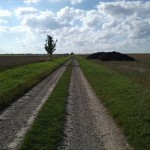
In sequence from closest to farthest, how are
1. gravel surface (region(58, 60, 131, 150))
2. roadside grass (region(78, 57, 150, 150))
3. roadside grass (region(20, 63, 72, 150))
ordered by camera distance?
roadside grass (region(20, 63, 72, 150)) < gravel surface (region(58, 60, 131, 150)) < roadside grass (region(78, 57, 150, 150))

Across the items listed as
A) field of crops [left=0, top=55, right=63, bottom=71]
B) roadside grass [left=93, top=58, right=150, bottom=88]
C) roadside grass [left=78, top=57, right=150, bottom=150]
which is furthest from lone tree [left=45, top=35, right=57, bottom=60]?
roadside grass [left=78, top=57, right=150, bottom=150]

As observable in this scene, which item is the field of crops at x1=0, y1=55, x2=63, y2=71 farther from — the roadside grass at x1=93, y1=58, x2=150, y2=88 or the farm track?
the farm track

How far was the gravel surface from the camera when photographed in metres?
8.27

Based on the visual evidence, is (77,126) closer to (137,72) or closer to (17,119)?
(17,119)

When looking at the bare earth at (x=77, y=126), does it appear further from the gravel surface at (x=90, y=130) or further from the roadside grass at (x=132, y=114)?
the roadside grass at (x=132, y=114)

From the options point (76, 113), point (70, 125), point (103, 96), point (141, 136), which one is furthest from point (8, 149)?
point (103, 96)

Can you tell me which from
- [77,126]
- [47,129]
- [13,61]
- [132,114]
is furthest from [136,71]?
[13,61]

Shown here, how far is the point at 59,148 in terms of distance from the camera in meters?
7.91

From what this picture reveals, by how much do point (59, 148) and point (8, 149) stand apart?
143 centimetres

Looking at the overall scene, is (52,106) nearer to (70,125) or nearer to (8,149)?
(70,125)

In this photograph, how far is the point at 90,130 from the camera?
9.85 metres

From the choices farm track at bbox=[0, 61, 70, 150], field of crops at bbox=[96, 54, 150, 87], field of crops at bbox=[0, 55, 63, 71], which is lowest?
→ field of crops at bbox=[0, 55, 63, 71]

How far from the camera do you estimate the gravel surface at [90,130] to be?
27.1 feet

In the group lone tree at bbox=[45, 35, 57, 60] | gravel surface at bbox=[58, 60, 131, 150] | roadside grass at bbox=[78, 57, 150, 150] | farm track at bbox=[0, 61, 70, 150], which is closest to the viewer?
gravel surface at bbox=[58, 60, 131, 150]
